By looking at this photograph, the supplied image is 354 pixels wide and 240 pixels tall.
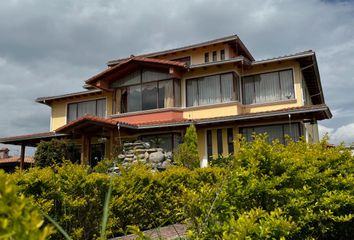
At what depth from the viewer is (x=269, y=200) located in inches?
148

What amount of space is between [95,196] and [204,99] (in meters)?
13.2

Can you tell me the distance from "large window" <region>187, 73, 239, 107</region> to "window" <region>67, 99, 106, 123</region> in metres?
6.68

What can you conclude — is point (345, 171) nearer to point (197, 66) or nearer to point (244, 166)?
point (244, 166)

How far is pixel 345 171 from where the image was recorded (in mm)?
5430

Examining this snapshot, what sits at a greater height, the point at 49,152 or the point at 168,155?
the point at 49,152

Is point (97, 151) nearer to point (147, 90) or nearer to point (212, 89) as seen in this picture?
point (147, 90)

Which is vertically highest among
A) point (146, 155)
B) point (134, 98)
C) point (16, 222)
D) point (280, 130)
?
point (134, 98)

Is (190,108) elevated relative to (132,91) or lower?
lower

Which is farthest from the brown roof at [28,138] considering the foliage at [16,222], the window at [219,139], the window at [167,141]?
the foliage at [16,222]

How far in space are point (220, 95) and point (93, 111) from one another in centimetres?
915

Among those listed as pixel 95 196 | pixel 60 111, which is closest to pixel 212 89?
pixel 60 111

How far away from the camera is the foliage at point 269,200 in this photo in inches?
119

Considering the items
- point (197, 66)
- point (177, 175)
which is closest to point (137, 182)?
point (177, 175)

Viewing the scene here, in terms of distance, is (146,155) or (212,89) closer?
(146,155)
